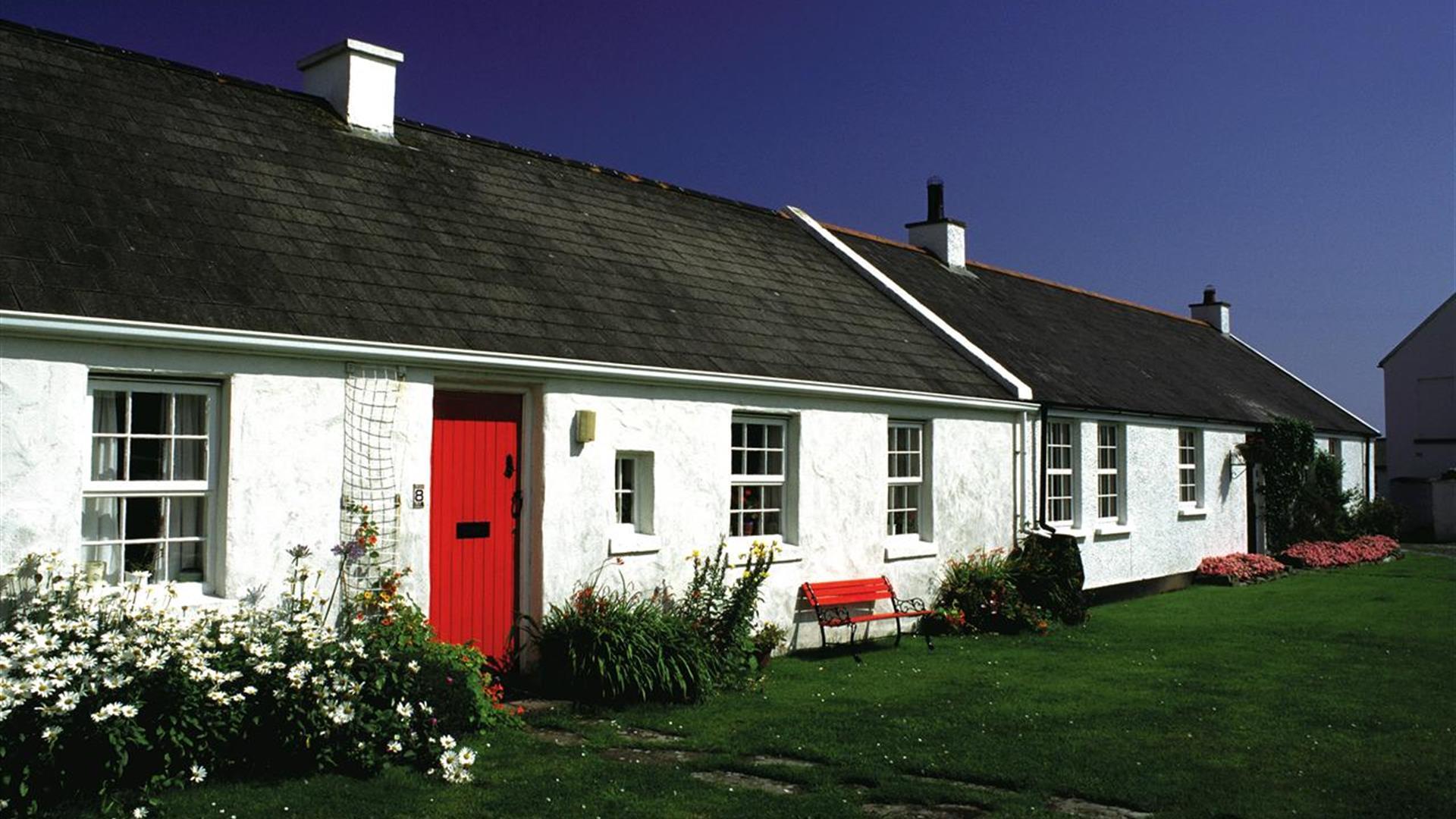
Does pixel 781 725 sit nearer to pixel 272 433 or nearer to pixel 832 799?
pixel 832 799

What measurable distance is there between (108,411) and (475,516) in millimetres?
3137

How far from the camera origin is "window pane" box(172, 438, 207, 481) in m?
8.55

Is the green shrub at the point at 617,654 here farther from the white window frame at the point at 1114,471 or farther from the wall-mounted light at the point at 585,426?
the white window frame at the point at 1114,471

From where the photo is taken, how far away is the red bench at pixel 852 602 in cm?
1293

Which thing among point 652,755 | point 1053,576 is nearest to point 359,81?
point 652,755

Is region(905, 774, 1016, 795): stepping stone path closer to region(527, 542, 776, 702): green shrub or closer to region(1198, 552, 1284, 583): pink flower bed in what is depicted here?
region(527, 542, 776, 702): green shrub

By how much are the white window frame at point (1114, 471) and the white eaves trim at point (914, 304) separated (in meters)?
2.93

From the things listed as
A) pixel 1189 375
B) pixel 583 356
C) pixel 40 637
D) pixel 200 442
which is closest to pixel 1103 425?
pixel 1189 375

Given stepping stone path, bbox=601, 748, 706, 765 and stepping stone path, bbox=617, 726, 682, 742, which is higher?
stepping stone path, bbox=617, 726, 682, 742

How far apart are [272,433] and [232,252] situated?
1691 mm

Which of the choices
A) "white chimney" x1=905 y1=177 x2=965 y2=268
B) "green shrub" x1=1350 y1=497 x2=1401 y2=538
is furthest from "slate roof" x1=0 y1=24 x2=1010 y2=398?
"green shrub" x1=1350 y1=497 x2=1401 y2=538

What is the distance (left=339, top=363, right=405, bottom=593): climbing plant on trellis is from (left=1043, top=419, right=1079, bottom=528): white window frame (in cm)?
1111

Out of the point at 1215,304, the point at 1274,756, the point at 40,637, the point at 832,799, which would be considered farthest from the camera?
the point at 1215,304

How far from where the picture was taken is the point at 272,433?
8.84 m
